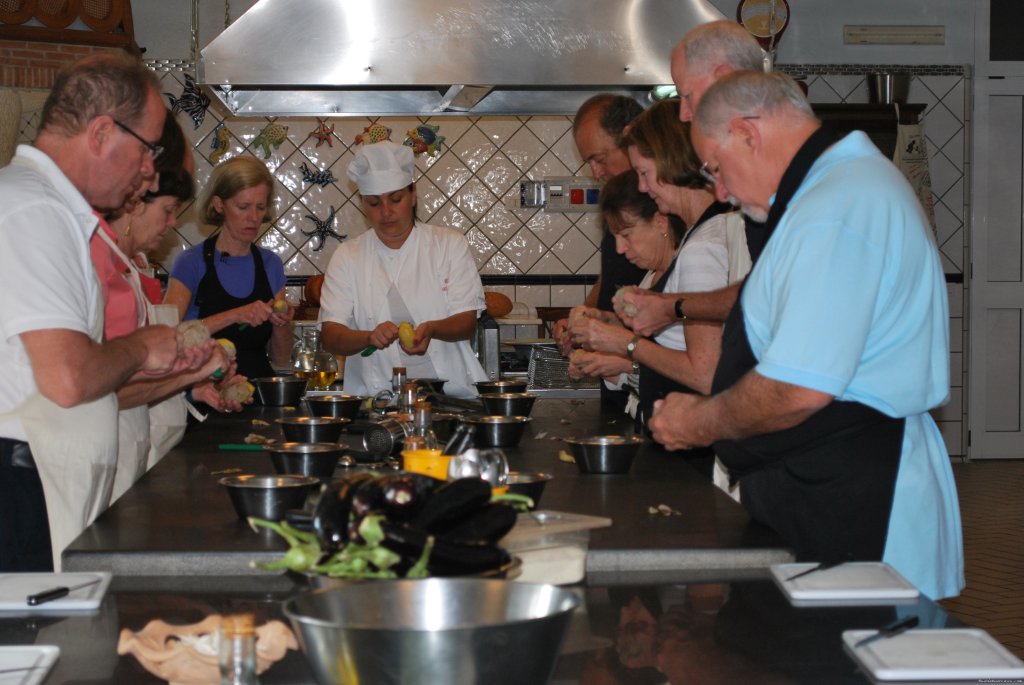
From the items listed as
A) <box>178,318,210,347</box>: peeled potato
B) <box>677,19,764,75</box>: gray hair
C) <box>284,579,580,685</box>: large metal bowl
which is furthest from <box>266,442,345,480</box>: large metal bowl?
<box>677,19,764,75</box>: gray hair

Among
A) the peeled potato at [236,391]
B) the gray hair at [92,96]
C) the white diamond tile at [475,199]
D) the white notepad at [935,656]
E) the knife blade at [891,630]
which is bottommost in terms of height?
the white notepad at [935,656]

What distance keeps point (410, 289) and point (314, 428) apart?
5.93ft

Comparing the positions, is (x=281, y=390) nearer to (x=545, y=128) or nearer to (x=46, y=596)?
(x=46, y=596)

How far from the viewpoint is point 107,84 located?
2.47 m

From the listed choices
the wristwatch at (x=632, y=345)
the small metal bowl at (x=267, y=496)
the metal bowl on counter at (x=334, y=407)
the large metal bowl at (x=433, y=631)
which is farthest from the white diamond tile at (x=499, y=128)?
the large metal bowl at (x=433, y=631)

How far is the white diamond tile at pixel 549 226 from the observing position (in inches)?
310

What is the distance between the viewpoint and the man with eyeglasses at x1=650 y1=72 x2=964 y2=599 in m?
1.95

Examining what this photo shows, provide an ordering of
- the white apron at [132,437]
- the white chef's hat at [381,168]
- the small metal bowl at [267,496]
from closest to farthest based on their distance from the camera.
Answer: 1. the small metal bowl at [267,496]
2. the white apron at [132,437]
3. the white chef's hat at [381,168]

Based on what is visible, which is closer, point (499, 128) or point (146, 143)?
point (146, 143)

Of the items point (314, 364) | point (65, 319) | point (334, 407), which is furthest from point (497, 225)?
point (65, 319)

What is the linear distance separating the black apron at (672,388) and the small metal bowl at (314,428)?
890 mm

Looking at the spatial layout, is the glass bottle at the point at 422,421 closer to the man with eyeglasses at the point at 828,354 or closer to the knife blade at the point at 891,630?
the man with eyeglasses at the point at 828,354

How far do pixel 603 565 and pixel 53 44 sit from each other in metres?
5.95

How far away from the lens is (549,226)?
788cm
